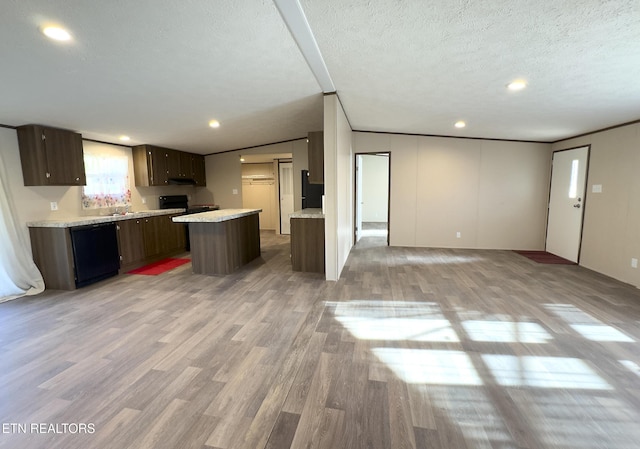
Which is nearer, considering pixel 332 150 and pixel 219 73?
pixel 219 73

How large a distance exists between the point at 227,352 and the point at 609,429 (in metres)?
2.50

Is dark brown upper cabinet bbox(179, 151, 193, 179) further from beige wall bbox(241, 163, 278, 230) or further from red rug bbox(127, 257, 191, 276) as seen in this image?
red rug bbox(127, 257, 191, 276)

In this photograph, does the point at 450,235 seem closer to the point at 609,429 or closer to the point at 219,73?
the point at 609,429

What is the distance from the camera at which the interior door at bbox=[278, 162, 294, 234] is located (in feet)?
28.0

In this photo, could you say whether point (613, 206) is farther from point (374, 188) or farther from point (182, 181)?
point (182, 181)

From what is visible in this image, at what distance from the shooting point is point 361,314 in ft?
10.1

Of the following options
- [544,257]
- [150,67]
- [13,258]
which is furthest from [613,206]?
[13,258]

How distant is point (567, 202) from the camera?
5.29 meters

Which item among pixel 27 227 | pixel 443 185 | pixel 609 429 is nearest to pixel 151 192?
pixel 27 227

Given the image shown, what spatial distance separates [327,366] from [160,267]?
4135mm

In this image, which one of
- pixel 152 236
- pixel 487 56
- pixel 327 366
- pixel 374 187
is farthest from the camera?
pixel 374 187

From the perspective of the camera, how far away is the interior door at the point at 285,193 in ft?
28.0

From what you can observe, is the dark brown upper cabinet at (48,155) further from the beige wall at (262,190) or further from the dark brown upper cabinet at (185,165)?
the beige wall at (262,190)

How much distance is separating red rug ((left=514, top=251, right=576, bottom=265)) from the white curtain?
8043 millimetres
